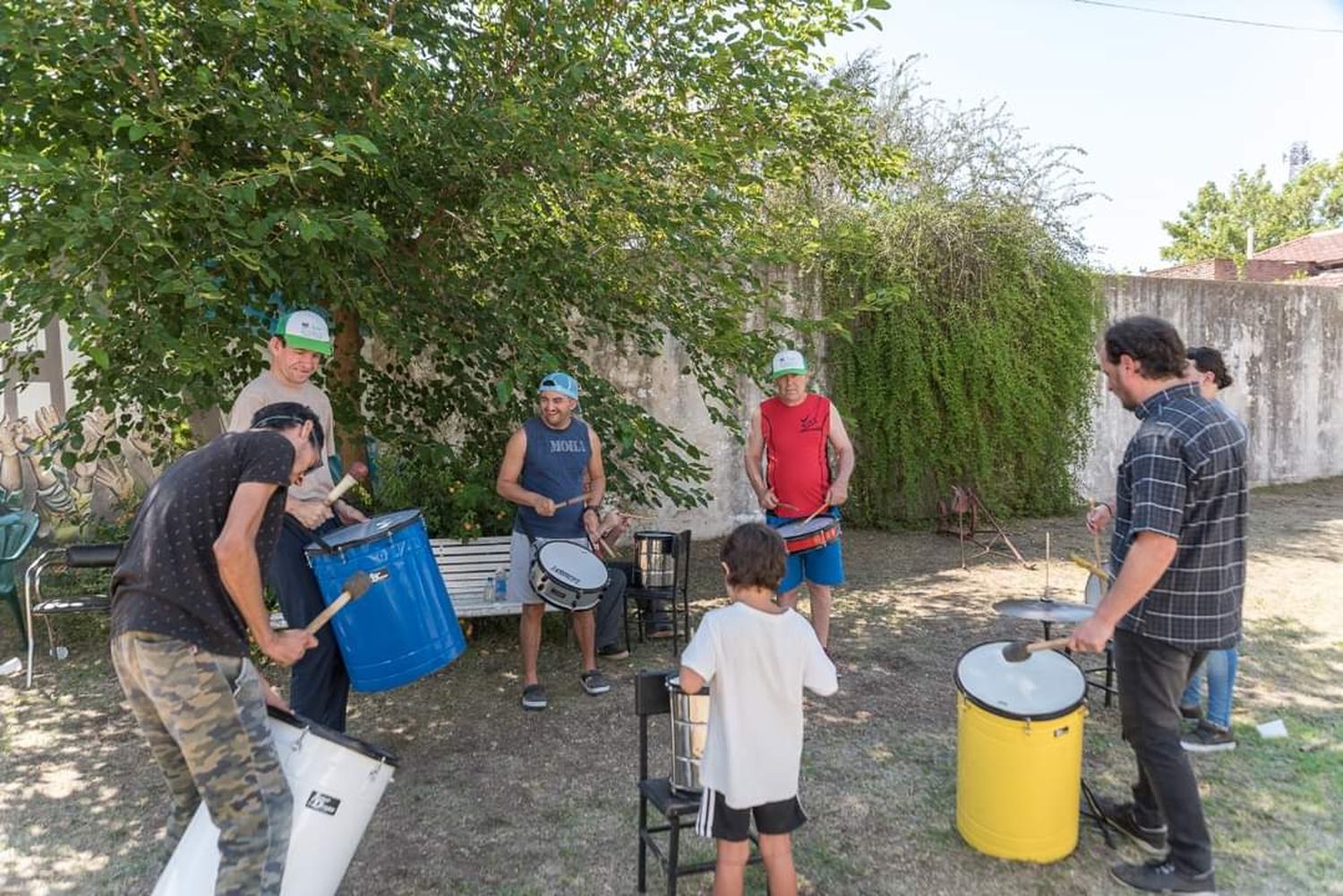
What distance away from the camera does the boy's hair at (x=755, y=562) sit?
102 inches

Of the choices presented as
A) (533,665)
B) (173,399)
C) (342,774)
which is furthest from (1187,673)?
(173,399)

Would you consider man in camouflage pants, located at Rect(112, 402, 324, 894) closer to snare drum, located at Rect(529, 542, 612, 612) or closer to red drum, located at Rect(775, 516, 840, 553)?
snare drum, located at Rect(529, 542, 612, 612)

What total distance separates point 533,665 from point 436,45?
3374mm

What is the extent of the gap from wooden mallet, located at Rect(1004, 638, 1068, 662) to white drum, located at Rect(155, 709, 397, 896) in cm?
203

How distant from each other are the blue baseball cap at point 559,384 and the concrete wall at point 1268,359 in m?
9.10

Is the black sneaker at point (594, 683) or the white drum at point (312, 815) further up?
the white drum at point (312, 815)

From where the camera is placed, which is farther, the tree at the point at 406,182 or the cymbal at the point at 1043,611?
the tree at the point at 406,182

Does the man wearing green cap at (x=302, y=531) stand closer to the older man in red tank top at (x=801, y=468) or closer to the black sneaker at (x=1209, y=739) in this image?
the older man in red tank top at (x=801, y=468)

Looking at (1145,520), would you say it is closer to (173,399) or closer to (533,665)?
(533,665)

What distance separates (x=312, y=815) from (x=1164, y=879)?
105 inches

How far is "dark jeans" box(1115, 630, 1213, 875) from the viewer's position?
2.90 meters

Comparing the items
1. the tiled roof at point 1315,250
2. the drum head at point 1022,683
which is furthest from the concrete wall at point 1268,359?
the tiled roof at point 1315,250

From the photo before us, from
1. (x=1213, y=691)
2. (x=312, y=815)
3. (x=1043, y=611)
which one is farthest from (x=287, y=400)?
(x=1213, y=691)

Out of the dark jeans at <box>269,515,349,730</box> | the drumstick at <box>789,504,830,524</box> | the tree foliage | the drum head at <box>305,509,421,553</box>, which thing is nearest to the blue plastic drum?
the drum head at <box>305,509,421,553</box>
